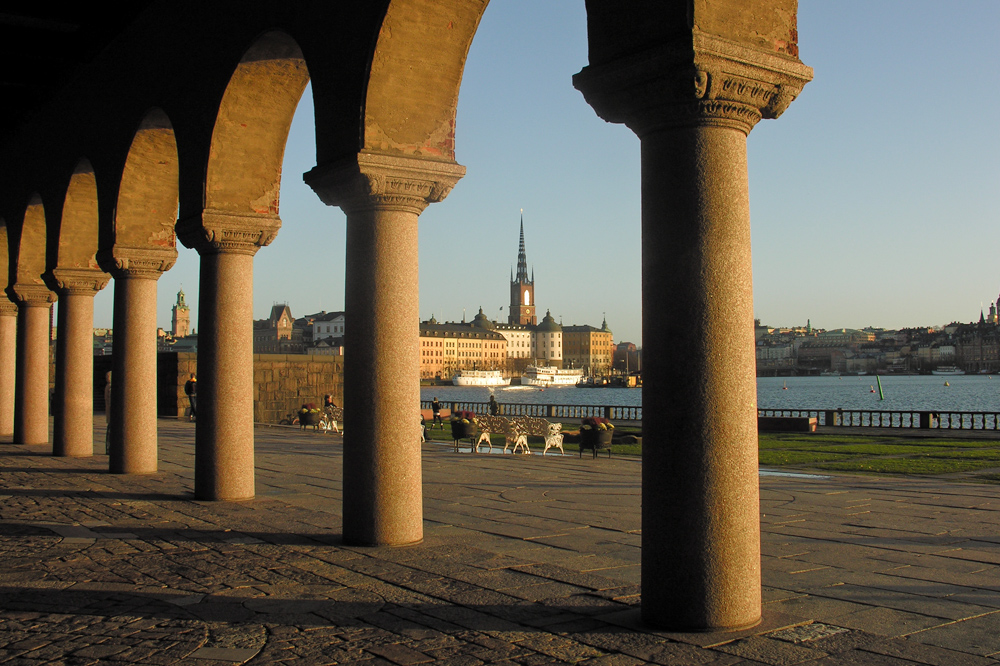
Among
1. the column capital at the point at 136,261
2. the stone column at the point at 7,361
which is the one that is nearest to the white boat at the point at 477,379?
the stone column at the point at 7,361

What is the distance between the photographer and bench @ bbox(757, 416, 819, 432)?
85.8 feet

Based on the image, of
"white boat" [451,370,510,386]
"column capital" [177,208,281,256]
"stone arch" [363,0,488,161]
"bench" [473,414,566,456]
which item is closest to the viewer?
"stone arch" [363,0,488,161]

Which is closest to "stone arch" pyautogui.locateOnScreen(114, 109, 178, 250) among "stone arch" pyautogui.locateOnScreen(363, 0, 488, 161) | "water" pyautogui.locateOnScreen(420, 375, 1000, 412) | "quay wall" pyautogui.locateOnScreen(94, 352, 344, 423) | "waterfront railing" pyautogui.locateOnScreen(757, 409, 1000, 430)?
"stone arch" pyautogui.locateOnScreen(363, 0, 488, 161)

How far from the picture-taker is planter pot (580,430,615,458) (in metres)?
17.6

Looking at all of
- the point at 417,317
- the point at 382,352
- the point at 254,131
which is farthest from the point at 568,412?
the point at 382,352

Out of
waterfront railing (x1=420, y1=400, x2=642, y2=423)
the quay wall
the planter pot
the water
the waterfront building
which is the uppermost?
the waterfront building

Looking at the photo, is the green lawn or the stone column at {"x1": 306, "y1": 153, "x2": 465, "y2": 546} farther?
the green lawn

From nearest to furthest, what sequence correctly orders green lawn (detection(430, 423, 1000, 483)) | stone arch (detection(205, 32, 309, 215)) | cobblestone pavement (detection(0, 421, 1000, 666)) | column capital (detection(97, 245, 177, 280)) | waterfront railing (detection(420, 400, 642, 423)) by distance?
cobblestone pavement (detection(0, 421, 1000, 666)) < stone arch (detection(205, 32, 309, 215)) < column capital (detection(97, 245, 177, 280)) < green lawn (detection(430, 423, 1000, 483)) < waterfront railing (detection(420, 400, 642, 423))

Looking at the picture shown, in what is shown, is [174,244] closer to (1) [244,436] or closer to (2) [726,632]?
(1) [244,436]

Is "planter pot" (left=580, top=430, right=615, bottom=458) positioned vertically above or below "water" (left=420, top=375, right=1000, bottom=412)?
above

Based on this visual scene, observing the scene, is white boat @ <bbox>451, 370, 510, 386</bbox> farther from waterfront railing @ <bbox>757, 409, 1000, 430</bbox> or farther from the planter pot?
the planter pot

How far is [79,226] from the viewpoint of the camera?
44.3 ft

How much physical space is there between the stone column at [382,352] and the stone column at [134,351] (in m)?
5.41

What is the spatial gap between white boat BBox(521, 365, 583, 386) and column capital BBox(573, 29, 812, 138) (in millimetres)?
149012
